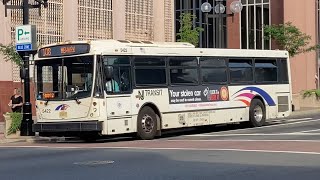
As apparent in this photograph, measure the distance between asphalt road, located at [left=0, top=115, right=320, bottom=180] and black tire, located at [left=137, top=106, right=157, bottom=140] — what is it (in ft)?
3.50

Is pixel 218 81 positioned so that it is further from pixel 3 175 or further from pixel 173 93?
pixel 3 175

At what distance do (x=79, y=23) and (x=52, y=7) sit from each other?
1919 mm

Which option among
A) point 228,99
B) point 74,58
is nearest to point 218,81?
point 228,99

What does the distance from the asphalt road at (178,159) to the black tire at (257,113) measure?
4583 mm

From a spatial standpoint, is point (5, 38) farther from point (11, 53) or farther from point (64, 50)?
point (64, 50)

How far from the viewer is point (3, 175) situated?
12484 mm

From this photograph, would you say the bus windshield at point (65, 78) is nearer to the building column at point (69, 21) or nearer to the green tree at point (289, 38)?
the building column at point (69, 21)

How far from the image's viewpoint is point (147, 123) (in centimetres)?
2111

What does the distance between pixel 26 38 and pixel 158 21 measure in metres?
16.3

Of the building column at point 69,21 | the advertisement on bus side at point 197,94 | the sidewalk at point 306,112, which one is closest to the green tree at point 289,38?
the sidewalk at point 306,112

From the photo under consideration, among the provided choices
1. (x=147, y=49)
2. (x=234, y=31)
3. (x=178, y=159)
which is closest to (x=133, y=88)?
A: (x=147, y=49)

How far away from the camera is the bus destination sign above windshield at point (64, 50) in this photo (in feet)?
65.9

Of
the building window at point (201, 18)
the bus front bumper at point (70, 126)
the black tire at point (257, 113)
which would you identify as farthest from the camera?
the building window at point (201, 18)

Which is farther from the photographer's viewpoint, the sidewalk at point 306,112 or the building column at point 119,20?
the building column at point 119,20
